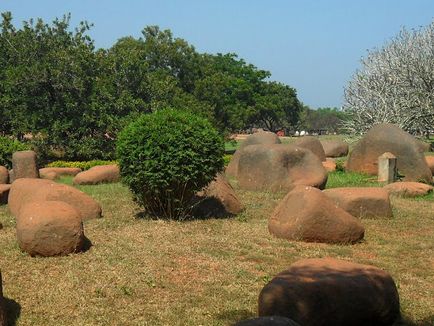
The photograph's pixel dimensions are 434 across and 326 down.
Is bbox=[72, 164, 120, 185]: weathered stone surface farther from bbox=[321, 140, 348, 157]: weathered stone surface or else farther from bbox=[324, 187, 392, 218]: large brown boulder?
bbox=[321, 140, 348, 157]: weathered stone surface

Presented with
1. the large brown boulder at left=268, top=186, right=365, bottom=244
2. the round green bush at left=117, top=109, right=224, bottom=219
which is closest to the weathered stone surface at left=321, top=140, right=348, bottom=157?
the round green bush at left=117, top=109, right=224, bottom=219

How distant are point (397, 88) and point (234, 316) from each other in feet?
91.6

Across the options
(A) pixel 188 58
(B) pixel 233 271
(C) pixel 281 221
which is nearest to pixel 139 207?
(C) pixel 281 221

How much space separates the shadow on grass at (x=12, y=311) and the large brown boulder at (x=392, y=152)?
43.0 ft

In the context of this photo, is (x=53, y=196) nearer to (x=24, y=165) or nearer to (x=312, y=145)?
(x=24, y=165)

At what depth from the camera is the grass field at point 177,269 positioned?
5719mm

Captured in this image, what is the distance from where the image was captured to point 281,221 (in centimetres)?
905

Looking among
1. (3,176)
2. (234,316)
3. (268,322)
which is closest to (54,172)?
(3,176)

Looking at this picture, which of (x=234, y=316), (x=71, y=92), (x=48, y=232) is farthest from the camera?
(x=71, y=92)

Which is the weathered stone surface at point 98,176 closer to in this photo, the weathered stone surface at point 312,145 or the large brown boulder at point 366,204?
the large brown boulder at point 366,204

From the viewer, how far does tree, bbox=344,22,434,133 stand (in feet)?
96.1

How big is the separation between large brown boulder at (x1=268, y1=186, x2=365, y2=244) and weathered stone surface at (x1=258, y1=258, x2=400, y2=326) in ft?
9.94

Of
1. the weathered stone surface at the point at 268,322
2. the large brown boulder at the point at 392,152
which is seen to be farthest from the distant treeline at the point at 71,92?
the weathered stone surface at the point at 268,322

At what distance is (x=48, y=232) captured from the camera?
24.5 feet
